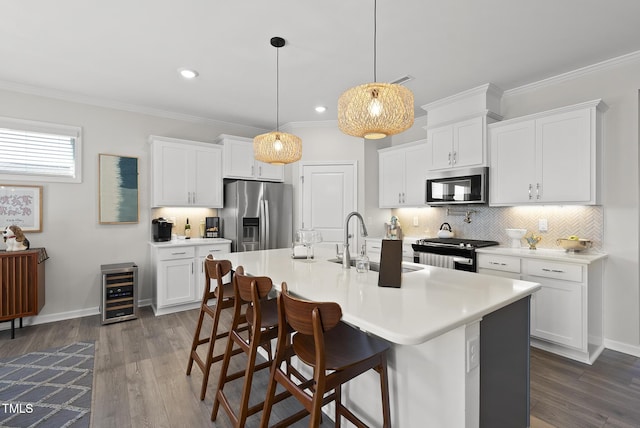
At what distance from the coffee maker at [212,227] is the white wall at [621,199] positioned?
14.4ft

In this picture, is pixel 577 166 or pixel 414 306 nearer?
pixel 414 306

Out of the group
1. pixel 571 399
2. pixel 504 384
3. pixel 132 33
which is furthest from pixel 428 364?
pixel 132 33

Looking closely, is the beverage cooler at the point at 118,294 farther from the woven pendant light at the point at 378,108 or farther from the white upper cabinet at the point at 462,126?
the white upper cabinet at the point at 462,126

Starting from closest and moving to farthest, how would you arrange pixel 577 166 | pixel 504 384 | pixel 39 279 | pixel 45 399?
pixel 504 384 < pixel 45 399 < pixel 577 166 < pixel 39 279

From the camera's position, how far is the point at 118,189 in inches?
159

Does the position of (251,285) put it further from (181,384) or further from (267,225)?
(267,225)

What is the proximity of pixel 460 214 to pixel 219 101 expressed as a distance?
139 inches

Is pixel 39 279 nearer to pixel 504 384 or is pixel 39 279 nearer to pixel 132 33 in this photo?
pixel 132 33

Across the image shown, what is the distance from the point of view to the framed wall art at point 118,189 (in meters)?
3.96

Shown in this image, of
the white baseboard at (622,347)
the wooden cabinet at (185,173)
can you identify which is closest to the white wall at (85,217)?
the wooden cabinet at (185,173)

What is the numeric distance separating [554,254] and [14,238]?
18.0ft

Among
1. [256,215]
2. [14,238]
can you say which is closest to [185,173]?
[256,215]

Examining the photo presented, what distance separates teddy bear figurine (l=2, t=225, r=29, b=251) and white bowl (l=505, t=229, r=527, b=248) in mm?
5326

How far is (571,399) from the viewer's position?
215 cm
